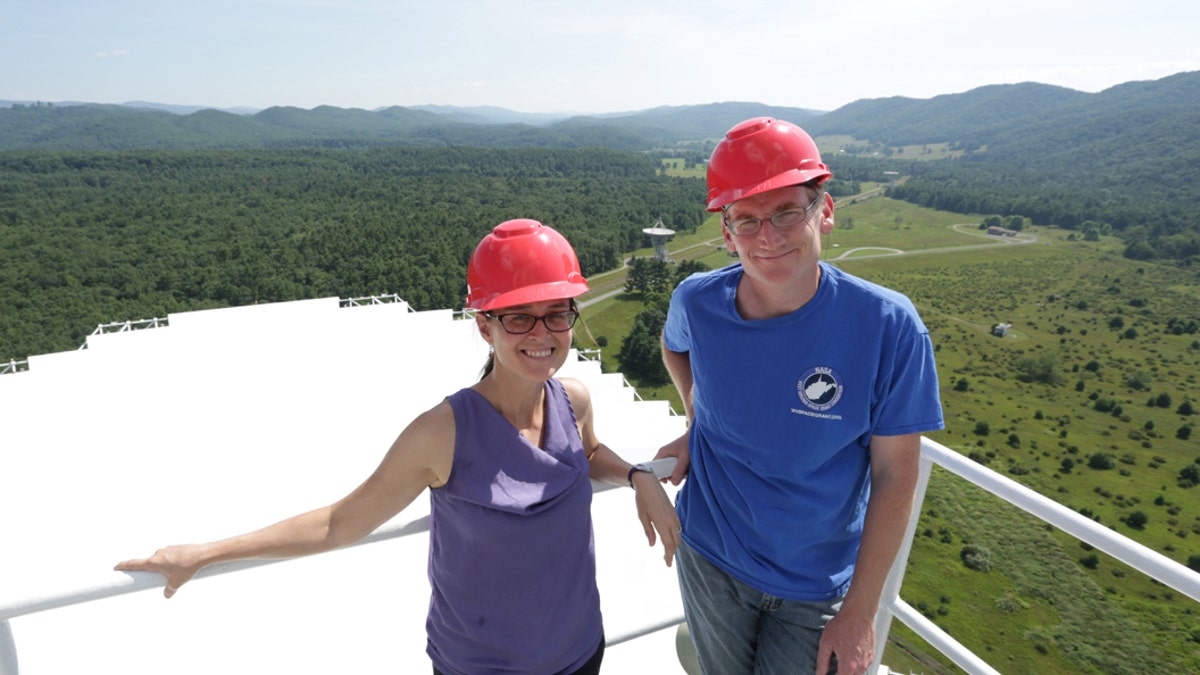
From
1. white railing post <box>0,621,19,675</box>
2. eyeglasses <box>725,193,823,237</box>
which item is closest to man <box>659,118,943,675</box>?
eyeglasses <box>725,193,823,237</box>

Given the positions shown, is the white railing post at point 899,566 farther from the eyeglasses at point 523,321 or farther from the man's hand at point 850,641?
the eyeglasses at point 523,321

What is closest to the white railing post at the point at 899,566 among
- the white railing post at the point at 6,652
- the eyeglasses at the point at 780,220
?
the eyeglasses at the point at 780,220

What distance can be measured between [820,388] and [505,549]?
1.10 meters

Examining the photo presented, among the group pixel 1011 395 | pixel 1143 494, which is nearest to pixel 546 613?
pixel 1143 494

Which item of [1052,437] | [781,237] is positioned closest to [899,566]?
[781,237]

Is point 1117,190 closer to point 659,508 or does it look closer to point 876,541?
point 876,541

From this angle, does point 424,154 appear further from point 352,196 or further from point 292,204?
point 292,204

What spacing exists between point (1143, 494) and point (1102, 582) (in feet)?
45.0

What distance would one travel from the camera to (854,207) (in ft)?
461

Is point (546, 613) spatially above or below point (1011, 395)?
above

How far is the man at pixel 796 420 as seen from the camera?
1.93m

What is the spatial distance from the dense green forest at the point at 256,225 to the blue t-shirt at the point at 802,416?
5768cm

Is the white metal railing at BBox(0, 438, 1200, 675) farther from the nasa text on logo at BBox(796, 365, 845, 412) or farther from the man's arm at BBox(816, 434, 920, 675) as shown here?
the nasa text on logo at BBox(796, 365, 845, 412)

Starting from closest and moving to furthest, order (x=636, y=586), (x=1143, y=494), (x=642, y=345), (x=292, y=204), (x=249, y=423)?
(x=636, y=586), (x=249, y=423), (x=1143, y=494), (x=642, y=345), (x=292, y=204)
